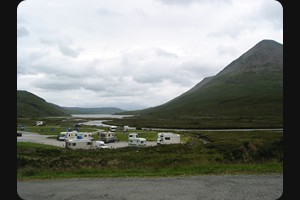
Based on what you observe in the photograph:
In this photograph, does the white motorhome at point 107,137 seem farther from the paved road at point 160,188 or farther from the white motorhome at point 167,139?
the paved road at point 160,188

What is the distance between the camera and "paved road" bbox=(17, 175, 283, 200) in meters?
10.5

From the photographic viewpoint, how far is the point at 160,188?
38.3 ft

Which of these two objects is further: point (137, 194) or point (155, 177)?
point (155, 177)

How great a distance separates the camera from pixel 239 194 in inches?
415

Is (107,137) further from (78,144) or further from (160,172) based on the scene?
(160,172)

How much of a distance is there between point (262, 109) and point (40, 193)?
180891 mm

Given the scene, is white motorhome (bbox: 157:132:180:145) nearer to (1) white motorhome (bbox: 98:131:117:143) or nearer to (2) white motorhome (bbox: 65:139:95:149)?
(1) white motorhome (bbox: 98:131:117:143)

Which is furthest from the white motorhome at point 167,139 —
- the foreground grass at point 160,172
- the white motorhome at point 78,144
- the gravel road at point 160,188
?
the gravel road at point 160,188

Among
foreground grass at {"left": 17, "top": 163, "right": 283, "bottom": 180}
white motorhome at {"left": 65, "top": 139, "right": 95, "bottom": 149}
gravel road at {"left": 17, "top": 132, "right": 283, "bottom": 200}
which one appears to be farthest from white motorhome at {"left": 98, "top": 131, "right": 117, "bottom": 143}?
gravel road at {"left": 17, "top": 132, "right": 283, "bottom": 200}

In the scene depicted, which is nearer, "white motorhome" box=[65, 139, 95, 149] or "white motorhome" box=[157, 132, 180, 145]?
"white motorhome" box=[65, 139, 95, 149]

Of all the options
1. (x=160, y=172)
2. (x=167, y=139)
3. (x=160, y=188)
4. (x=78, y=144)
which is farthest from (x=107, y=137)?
(x=160, y=188)

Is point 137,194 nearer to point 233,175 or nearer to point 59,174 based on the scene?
point 233,175
